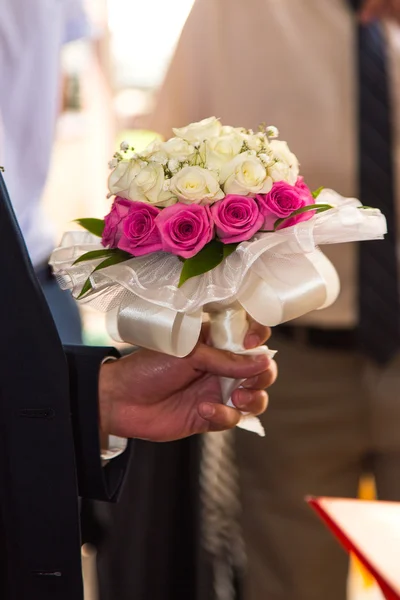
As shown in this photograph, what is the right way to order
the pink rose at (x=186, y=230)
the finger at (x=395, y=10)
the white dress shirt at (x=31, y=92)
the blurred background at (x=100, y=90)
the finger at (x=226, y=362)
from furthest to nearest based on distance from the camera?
the blurred background at (x=100, y=90) < the finger at (x=395, y=10) < the white dress shirt at (x=31, y=92) < the finger at (x=226, y=362) < the pink rose at (x=186, y=230)

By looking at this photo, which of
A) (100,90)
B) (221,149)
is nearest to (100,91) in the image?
(100,90)

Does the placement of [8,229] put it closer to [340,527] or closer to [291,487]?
[340,527]

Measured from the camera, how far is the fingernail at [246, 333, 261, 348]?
3.33 ft

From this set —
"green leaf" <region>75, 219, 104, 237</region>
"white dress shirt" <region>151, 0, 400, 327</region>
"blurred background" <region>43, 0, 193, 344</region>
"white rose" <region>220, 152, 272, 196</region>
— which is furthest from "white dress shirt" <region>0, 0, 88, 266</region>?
"blurred background" <region>43, 0, 193, 344</region>

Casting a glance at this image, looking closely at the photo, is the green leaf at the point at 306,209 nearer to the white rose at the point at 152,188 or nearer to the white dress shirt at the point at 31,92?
the white rose at the point at 152,188

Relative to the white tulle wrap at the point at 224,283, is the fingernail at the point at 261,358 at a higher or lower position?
lower

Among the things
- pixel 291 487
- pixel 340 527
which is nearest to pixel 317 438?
pixel 291 487

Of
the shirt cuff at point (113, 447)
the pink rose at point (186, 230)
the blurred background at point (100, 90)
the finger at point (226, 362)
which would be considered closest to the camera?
the pink rose at point (186, 230)

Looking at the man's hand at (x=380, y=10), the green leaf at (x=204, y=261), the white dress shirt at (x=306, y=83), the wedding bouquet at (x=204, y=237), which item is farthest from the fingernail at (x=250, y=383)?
the man's hand at (x=380, y=10)

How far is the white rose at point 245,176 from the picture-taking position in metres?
0.85

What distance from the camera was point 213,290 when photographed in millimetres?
834

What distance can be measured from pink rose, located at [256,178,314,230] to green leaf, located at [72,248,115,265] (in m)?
0.21

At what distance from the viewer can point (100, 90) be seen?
4.28m

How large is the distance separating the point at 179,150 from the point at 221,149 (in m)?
0.05
